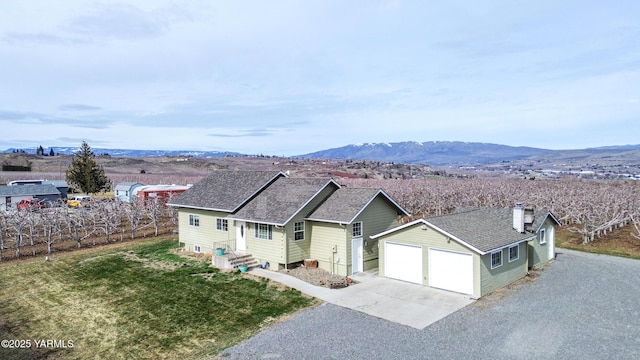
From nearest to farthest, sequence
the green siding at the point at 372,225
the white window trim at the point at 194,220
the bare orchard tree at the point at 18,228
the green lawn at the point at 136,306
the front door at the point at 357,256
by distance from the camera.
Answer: the green lawn at the point at 136,306
the green siding at the point at 372,225
the front door at the point at 357,256
the bare orchard tree at the point at 18,228
the white window trim at the point at 194,220

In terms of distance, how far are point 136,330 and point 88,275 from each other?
8.76 meters

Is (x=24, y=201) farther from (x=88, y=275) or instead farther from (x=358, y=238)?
(x=358, y=238)

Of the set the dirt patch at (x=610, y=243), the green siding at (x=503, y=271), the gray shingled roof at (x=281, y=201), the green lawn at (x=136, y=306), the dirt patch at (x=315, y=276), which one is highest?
the gray shingled roof at (x=281, y=201)

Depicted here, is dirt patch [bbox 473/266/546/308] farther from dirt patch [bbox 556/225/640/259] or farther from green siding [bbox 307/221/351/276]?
dirt patch [bbox 556/225/640/259]

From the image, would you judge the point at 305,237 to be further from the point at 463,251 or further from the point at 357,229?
the point at 463,251

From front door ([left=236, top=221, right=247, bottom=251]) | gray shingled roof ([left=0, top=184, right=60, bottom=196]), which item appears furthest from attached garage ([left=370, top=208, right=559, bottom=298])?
gray shingled roof ([left=0, top=184, right=60, bottom=196])

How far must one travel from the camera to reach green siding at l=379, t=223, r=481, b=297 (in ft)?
54.6

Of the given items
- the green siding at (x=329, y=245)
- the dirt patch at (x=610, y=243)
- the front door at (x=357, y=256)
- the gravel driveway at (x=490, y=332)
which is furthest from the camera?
the dirt patch at (x=610, y=243)

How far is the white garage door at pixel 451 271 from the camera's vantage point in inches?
665

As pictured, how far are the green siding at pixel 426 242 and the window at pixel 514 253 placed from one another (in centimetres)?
314

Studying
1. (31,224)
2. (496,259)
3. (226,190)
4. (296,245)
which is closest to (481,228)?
(496,259)

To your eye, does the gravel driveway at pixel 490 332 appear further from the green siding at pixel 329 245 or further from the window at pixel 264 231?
the window at pixel 264 231

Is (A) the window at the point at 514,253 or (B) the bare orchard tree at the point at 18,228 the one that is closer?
(A) the window at the point at 514,253

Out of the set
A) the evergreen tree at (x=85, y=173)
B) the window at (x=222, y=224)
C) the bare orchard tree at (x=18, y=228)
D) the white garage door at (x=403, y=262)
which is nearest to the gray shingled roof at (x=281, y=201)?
the window at (x=222, y=224)
